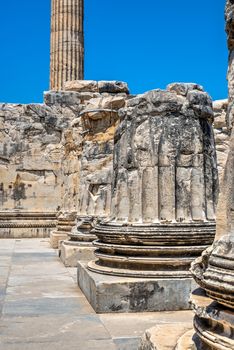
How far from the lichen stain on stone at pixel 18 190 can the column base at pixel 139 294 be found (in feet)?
34.0

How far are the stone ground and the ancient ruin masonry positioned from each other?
0.28m

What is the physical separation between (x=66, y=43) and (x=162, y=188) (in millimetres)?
18632

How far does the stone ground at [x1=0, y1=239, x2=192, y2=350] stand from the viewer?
3.79m

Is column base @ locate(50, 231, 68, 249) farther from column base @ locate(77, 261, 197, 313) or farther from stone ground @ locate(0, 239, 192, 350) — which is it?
column base @ locate(77, 261, 197, 313)

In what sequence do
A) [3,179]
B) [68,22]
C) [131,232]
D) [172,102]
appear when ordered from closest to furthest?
[131,232], [172,102], [3,179], [68,22]

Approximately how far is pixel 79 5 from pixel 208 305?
73.6 feet

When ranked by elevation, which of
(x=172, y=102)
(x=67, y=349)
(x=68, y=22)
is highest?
(x=68, y=22)

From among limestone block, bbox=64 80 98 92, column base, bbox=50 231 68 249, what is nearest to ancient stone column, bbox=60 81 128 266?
column base, bbox=50 231 68 249

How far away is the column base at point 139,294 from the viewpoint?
15.9ft

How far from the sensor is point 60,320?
450 centimetres

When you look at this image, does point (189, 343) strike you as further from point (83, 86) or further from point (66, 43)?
point (66, 43)

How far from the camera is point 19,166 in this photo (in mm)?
15227

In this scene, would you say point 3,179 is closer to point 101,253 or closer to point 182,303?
point 101,253

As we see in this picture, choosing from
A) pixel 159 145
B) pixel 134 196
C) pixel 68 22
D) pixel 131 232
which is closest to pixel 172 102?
pixel 159 145
